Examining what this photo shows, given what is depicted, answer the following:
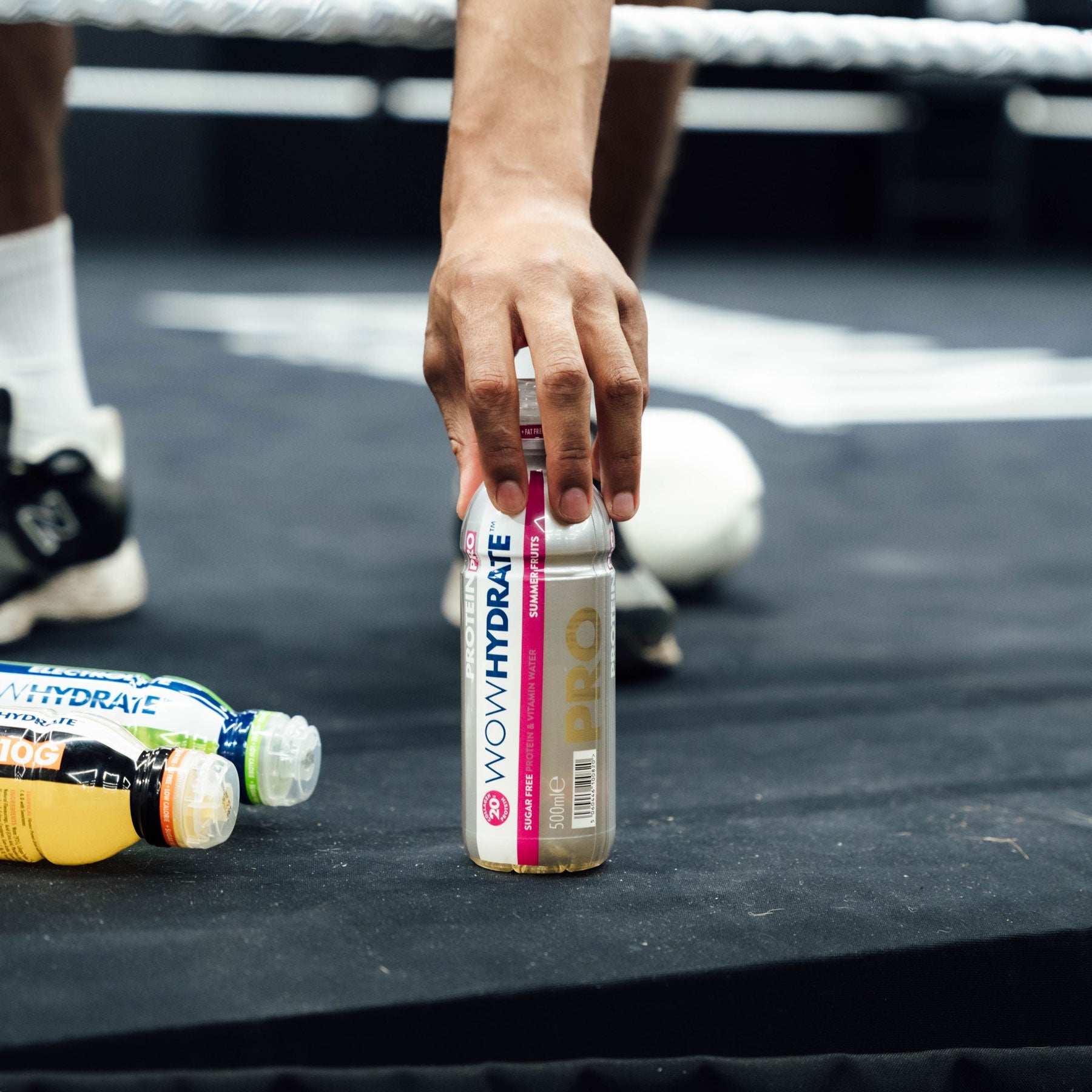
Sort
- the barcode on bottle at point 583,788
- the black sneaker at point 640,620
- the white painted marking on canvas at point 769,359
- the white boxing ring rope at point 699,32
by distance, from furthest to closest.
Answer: the white painted marking on canvas at point 769,359 < the black sneaker at point 640,620 < the white boxing ring rope at point 699,32 < the barcode on bottle at point 583,788

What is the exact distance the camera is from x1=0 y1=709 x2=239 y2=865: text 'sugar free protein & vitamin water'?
688 mm

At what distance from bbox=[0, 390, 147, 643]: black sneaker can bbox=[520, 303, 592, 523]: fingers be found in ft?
2.42

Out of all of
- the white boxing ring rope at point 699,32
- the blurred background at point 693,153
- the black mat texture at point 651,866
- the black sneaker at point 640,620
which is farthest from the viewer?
the blurred background at point 693,153

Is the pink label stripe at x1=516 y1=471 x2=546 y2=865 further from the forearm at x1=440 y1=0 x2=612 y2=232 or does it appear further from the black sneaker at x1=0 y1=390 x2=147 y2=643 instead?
the black sneaker at x1=0 y1=390 x2=147 y2=643

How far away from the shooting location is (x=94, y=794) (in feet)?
2.28

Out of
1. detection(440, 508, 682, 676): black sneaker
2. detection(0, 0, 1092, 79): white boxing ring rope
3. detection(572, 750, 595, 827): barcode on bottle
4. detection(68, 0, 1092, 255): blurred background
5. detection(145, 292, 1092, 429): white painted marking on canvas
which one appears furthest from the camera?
detection(68, 0, 1092, 255): blurred background

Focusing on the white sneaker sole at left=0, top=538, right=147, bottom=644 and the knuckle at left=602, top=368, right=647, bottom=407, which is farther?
the white sneaker sole at left=0, top=538, right=147, bottom=644

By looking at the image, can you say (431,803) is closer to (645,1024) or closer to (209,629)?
(645,1024)

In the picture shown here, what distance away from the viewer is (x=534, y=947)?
634 millimetres

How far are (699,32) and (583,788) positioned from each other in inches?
23.6

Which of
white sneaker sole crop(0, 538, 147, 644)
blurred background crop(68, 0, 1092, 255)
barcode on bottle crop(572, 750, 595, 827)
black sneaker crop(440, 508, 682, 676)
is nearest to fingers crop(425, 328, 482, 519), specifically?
barcode on bottle crop(572, 750, 595, 827)

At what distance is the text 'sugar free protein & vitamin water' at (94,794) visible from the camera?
688 millimetres

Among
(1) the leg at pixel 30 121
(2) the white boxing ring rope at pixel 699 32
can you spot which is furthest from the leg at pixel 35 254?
(2) the white boxing ring rope at pixel 699 32

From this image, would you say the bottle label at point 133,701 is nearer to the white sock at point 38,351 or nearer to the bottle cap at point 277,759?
the bottle cap at point 277,759
